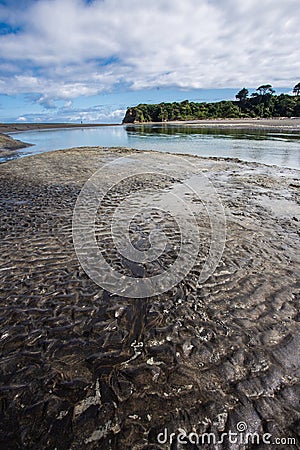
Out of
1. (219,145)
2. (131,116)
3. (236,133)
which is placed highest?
(131,116)

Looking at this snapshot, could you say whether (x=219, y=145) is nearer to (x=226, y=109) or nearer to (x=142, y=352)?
(x=142, y=352)

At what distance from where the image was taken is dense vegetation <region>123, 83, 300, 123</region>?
340 ft

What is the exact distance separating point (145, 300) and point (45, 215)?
212 inches

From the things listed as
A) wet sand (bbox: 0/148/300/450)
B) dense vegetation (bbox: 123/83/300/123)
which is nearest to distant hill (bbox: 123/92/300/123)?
dense vegetation (bbox: 123/83/300/123)

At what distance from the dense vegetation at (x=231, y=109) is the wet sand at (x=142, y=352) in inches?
4433

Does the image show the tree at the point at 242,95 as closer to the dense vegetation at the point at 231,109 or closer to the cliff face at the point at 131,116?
the dense vegetation at the point at 231,109

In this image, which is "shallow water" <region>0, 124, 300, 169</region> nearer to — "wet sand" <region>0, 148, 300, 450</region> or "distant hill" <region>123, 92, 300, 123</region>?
"wet sand" <region>0, 148, 300, 450</region>

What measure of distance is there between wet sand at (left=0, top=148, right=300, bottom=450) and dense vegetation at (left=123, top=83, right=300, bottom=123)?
112589 millimetres

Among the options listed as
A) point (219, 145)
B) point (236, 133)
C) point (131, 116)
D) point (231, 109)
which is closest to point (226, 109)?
point (231, 109)

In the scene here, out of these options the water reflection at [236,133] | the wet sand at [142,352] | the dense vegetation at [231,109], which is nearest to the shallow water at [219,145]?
the water reflection at [236,133]

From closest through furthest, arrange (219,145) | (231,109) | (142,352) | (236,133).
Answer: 1. (142,352)
2. (219,145)
3. (236,133)
4. (231,109)

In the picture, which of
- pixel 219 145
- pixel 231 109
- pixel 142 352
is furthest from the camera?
pixel 231 109

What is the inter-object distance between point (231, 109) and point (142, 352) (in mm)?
131189

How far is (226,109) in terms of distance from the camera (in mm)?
119438
